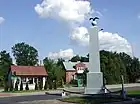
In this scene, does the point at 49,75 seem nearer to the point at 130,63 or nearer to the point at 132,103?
the point at 130,63

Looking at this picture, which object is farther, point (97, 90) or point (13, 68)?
point (13, 68)

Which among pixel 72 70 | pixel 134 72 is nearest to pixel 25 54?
pixel 72 70

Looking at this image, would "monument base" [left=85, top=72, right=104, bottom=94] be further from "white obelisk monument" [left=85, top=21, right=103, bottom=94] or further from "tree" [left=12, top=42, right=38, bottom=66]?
"tree" [left=12, top=42, right=38, bottom=66]

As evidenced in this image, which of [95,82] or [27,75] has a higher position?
[27,75]

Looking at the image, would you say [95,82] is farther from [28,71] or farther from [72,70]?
[72,70]

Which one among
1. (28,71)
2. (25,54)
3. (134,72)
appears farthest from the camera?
(25,54)

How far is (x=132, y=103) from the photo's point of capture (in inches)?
829

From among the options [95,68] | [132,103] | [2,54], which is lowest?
[132,103]

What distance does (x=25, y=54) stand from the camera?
133750 millimetres

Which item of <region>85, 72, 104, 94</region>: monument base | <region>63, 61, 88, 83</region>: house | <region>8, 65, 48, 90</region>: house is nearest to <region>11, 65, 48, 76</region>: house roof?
<region>8, 65, 48, 90</region>: house

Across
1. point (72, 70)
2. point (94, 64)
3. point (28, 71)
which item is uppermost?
point (72, 70)

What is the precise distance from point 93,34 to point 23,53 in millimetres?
105048

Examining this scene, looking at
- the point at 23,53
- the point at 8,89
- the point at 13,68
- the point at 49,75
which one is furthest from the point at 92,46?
the point at 23,53

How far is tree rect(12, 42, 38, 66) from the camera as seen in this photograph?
130212mm
